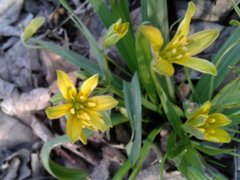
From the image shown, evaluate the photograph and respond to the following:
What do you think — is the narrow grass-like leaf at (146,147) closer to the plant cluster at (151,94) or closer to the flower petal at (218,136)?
the plant cluster at (151,94)

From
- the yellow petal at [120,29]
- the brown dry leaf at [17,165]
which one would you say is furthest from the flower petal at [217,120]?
the brown dry leaf at [17,165]

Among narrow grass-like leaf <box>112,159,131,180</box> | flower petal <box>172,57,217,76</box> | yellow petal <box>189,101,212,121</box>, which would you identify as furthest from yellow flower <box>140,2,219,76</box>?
narrow grass-like leaf <box>112,159,131,180</box>

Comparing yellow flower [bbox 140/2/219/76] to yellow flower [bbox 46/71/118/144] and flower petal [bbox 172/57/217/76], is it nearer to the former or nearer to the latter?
flower petal [bbox 172/57/217/76]

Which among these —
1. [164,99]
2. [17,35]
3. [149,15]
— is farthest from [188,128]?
[17,35]

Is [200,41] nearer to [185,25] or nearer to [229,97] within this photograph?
[185,25]

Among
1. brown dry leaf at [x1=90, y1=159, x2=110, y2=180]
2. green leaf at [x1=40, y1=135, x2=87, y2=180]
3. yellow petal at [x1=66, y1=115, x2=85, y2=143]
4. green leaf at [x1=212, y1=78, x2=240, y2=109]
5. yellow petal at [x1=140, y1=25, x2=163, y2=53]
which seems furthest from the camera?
brown dry leaf at [x1=90, y1=159, x2=110, y2=180]

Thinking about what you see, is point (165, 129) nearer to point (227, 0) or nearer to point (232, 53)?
point (232, 53)

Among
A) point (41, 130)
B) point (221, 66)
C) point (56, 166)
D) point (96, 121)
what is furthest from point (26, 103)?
point (221, 66)
